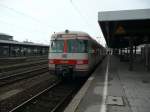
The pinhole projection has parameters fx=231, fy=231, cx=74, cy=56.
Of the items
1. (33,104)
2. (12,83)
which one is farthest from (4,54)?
(33,104)

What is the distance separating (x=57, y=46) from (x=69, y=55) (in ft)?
2.90

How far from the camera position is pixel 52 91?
10.5m

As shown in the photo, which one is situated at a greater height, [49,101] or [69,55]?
[69,55]

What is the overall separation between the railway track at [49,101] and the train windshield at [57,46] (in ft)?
6.31

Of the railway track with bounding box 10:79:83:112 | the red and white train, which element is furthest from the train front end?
the railway track with bounding box 10:79:83:112

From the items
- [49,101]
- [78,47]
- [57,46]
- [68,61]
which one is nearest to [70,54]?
[68,61]

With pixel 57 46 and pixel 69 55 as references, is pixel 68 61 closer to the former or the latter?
pixel 69 55

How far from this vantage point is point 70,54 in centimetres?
1188

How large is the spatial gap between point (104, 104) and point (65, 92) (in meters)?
3.87

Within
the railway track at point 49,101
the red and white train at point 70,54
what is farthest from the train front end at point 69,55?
the railway track at point 49,101

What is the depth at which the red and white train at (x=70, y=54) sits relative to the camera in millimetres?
11672

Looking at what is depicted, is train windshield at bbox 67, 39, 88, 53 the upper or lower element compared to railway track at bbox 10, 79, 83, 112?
upper

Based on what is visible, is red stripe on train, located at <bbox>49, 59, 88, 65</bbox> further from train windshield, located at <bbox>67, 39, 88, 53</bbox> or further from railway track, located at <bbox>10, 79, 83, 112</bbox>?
railway track, located at <bbox>10, 79, 83, 112</bbox>

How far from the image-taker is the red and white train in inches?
460
